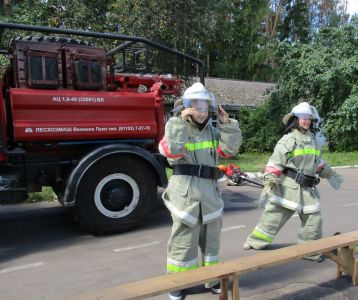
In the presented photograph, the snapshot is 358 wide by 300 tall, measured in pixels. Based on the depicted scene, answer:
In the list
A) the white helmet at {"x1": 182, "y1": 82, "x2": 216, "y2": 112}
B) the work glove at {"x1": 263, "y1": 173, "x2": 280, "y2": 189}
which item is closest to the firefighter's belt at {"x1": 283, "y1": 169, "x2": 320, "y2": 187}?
the work glove at {"x1": 263, "y1": 173, "x2": 280, "y2": 189}

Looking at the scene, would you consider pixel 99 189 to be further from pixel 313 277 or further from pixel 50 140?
pixel 313 277

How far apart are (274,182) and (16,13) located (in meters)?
10.2

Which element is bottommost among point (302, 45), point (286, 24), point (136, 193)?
point (136, 193)

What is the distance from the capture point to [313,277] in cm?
429

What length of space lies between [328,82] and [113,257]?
46.6 ft

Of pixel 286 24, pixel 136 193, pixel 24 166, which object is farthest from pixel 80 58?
pixel 286 24

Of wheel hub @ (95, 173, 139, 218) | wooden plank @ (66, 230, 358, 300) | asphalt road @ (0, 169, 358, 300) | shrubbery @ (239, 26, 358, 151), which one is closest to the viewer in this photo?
wooden plank @ (66, 230, 358, 300)

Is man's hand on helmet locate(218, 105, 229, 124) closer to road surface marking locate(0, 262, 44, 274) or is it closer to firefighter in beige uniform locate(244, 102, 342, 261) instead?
firefighter in beige uniform locate(244, 102, 342, 261)

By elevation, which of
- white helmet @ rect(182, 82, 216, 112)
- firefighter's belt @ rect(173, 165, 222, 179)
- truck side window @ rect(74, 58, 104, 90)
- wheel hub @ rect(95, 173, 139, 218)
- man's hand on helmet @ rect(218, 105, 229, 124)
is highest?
truck side window @ rect(74, 58, 104, 90)

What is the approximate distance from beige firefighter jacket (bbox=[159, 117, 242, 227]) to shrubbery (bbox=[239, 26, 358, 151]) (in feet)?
46.7

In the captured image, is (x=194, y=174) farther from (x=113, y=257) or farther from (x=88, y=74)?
(x=88, y=74)

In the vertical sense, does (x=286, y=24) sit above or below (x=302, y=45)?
above

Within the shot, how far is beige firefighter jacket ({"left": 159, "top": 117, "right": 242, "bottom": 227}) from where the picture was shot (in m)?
3.52

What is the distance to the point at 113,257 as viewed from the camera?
4895mm
